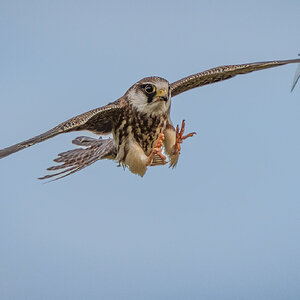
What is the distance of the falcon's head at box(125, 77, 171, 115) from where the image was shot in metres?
5.88

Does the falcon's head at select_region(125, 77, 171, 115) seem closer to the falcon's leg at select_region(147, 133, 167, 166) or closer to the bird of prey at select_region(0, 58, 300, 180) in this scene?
the bird of prey at select_region(0, 58, 300, 180)

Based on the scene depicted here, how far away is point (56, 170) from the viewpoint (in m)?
6.40

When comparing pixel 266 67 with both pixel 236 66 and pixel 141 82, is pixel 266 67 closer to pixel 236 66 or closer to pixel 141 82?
pixel 236 66

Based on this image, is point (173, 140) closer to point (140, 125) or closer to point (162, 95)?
point (140, 125)

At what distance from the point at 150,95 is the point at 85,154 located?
1431mm

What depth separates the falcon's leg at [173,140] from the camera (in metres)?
6.32

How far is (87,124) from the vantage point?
6277 mm

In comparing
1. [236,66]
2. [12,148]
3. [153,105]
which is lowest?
[12,148]

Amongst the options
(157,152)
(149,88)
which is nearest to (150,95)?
(149,88)

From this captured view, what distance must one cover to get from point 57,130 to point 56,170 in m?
0.82

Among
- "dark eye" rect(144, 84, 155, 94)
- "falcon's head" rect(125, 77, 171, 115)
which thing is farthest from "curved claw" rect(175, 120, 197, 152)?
"dark eye" rect(144, 84, 155, 94)

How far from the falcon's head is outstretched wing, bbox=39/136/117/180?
0.70m

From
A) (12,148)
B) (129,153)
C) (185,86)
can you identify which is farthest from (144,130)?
(12,148)

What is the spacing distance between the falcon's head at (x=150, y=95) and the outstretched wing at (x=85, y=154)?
2.28 ft
